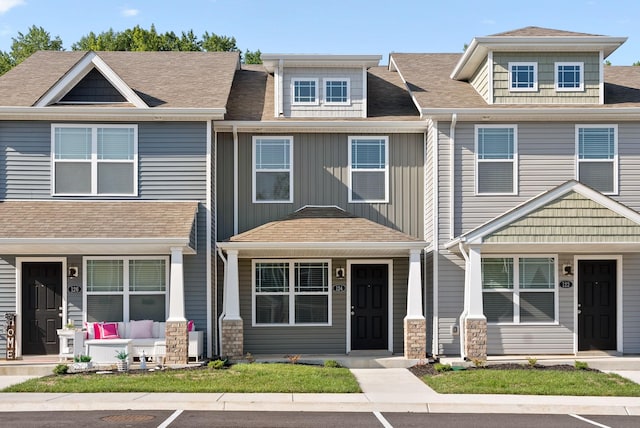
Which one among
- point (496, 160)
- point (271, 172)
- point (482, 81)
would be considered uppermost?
point (482, 81)

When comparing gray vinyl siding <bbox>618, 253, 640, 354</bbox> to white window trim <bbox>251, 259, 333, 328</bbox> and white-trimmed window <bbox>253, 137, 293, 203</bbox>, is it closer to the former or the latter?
white window trim <bbox>251, 259, 333, 328</bbox>

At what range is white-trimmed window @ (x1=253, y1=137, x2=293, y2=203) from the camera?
21875 mm

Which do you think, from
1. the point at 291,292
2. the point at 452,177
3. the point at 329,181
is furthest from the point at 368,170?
the point at 291,292

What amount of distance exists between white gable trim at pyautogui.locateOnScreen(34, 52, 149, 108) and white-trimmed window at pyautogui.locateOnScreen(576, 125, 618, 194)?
10525 millimetres

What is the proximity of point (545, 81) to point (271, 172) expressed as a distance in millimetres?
7245

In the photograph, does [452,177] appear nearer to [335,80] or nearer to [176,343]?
[335,80]

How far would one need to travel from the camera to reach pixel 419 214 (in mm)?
21984

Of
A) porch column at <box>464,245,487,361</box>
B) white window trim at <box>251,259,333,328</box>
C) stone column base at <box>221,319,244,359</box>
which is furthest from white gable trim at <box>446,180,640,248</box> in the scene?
stone column base at <box>221,319,244,359</box>

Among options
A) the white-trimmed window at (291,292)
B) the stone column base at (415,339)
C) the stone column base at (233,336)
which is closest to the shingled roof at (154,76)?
the white-trimmed window at (291,292)

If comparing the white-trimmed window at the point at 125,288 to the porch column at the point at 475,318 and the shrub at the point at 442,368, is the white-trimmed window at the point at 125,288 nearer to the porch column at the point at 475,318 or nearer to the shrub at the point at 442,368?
the shrub at the point at 442,368

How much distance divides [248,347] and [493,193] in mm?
7121

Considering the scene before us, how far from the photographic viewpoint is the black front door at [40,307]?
20.8 m

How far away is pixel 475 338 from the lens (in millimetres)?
19484

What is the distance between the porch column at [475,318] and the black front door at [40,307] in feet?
31.7
